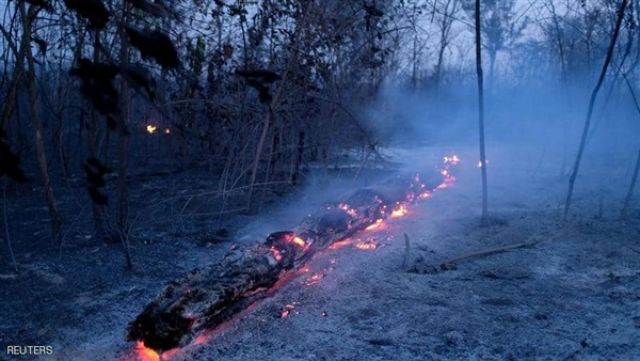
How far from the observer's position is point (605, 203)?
7.00m

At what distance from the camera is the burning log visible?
9.33 ft

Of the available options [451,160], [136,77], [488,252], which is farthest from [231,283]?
[451,160]

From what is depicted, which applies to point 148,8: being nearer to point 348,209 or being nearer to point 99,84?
point 99,84

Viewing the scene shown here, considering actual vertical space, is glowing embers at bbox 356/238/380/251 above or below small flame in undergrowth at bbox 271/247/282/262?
below

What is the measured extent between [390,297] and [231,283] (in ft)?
3.84

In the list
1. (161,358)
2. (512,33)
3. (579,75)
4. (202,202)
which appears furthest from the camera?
(512,33)

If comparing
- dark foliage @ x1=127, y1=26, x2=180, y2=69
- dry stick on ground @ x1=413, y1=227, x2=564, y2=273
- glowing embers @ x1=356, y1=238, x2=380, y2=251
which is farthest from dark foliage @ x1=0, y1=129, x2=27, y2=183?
glowing embers @ x1=356, y1=238, x2=380, y2=251

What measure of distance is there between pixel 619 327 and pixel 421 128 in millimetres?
14701

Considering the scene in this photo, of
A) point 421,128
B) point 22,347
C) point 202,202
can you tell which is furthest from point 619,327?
point 421,128

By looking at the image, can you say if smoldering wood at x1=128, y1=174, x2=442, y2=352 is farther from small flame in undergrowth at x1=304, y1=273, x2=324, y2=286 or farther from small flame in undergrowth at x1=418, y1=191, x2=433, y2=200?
small flame in undergrowth at x1=418, y1=191, x2=433, y2=200

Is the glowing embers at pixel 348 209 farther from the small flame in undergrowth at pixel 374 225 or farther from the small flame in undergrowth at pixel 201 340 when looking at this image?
the small flame in undergrowth at pixel 201 340

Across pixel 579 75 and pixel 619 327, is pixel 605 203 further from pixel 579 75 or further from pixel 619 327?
pixel 579 75

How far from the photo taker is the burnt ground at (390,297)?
9.74ft

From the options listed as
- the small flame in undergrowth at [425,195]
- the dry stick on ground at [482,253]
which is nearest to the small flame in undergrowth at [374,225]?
the dry stick on ground at [482,253]
